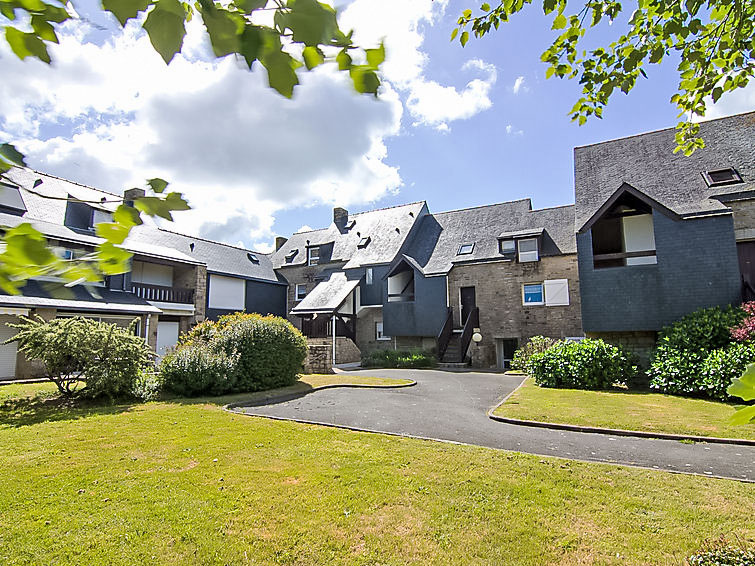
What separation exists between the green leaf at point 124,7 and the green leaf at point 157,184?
Result: 1.21 feet

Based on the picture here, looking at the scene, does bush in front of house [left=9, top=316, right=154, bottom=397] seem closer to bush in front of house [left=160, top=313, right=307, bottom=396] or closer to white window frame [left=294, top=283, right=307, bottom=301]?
bush in front of house [left=160, top=313, right=307, bottom=396]

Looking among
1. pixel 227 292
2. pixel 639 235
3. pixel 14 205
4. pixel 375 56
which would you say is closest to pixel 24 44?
pixel 375 56

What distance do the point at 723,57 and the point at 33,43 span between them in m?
5.34

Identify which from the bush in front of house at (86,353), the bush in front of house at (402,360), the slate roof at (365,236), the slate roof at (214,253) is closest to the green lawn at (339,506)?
the bush in front of house at (86,353)

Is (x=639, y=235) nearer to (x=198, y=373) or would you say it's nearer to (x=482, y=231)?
(x=482, y=231)

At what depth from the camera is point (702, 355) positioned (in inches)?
453

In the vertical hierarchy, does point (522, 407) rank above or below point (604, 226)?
below

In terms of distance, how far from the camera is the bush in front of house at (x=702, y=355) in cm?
1049

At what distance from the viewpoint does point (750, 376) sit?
1.12 m

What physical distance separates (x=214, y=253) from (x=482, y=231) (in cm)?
1778

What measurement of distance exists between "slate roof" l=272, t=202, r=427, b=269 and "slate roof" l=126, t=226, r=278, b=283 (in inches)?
75.5

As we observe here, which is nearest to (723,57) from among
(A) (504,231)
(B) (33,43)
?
(B) (33,43)

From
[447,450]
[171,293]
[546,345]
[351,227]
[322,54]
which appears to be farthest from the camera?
[351,227]

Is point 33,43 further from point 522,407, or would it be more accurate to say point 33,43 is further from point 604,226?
point 604,226
